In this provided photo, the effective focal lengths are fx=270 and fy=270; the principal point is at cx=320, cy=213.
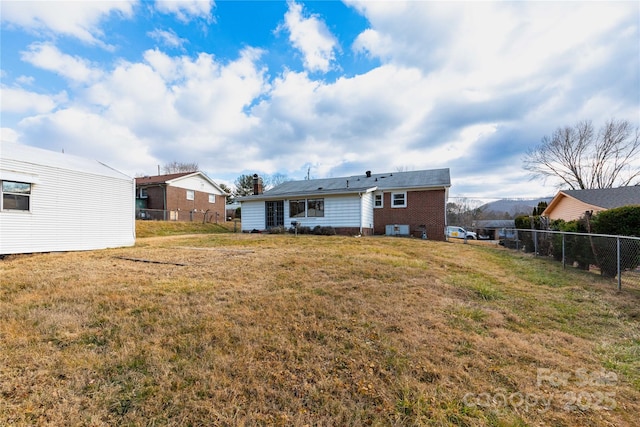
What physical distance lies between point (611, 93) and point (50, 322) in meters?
25.7

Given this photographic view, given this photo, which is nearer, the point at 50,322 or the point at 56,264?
the point at 50,322

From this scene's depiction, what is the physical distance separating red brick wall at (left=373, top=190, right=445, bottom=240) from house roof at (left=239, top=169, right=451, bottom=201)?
0.64 metres

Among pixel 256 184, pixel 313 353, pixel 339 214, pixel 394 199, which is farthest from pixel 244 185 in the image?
pixel 313 353

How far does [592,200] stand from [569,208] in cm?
284

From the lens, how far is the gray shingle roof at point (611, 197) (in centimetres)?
1539

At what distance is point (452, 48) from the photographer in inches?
392

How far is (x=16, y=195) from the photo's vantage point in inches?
375

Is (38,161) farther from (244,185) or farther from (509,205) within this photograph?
(509,205)

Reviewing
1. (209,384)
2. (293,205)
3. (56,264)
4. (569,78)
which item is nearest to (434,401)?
(209,384)

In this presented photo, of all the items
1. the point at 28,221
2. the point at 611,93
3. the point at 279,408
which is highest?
the point at 611,93

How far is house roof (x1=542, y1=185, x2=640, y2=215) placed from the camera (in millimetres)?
15437

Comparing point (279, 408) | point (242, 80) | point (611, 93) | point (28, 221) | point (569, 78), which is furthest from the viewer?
point (611, 93)

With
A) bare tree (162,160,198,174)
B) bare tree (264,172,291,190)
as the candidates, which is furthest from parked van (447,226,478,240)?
bare tree (162,160,198,174)

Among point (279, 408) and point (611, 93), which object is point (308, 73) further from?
point (611, 93)
